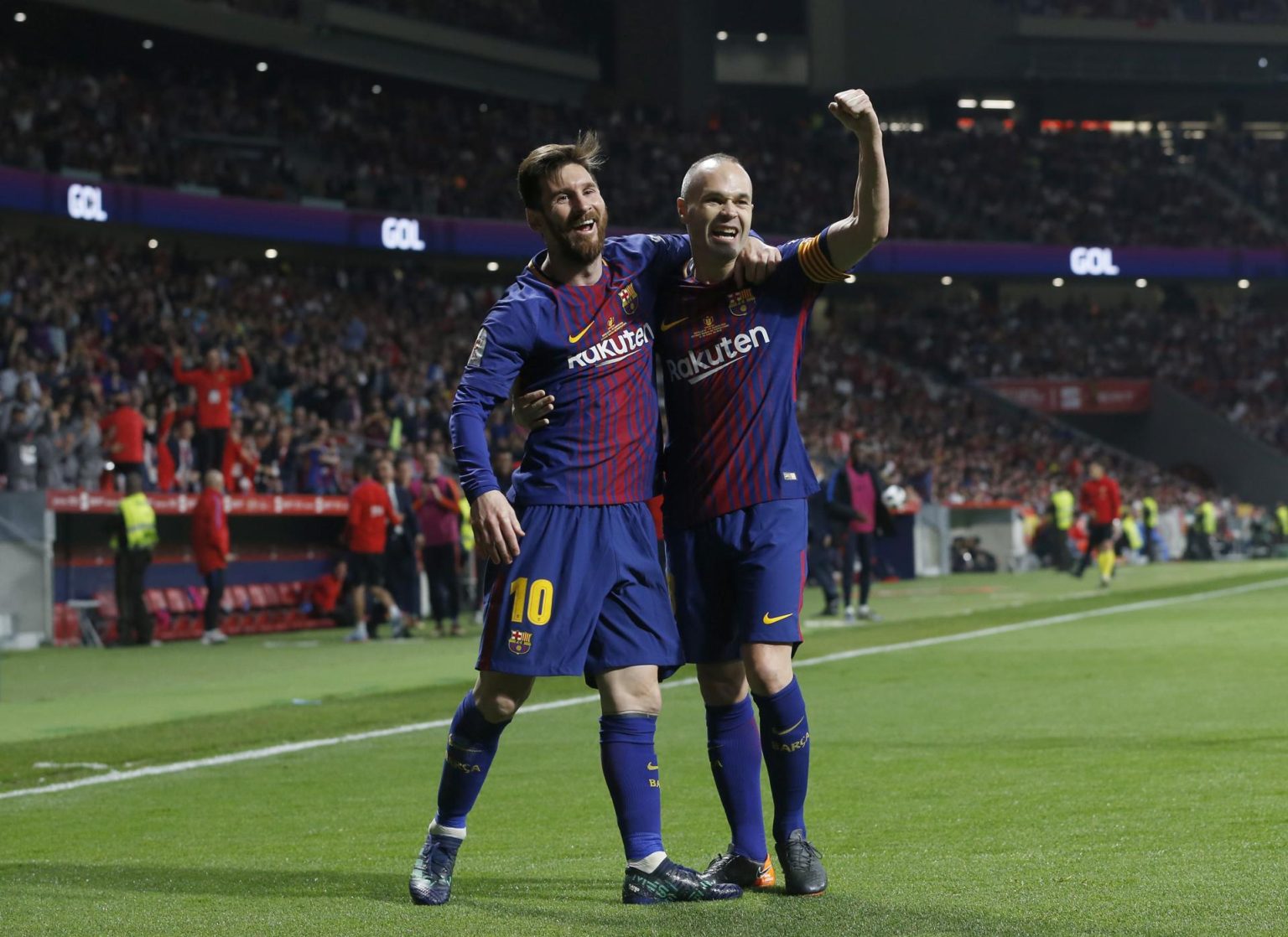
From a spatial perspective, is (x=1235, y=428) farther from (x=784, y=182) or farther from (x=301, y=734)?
(x=301, y=734)

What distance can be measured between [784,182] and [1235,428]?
17.1 m

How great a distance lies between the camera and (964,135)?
61.5 m

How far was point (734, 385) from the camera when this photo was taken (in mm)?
5637

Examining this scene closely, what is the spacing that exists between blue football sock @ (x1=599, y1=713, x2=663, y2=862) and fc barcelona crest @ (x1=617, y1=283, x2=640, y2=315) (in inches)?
48.0

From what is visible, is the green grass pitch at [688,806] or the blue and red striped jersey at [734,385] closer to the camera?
the green grass pitch at [688,806]

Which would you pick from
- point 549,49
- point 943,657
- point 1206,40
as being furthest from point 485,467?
point 1206,40

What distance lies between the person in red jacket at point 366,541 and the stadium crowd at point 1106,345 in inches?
1500

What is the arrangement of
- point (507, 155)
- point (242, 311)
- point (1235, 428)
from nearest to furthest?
point (242, 311) → point (507, 155) → point (1235, 428)

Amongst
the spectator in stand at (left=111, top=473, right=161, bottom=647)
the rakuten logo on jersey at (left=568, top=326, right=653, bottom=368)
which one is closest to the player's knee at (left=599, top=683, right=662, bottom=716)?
the rakuten logo on jersey at (left=568, top=326, right=653, bottom=368)

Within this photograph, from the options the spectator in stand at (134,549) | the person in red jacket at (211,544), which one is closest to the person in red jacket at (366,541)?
the person in red jacket at (211,544)

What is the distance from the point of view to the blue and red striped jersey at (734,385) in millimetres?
5586

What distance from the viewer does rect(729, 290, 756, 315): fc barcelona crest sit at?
565 cm

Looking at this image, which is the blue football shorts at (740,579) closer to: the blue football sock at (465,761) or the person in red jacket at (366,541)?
the blue football sock at (465,761)

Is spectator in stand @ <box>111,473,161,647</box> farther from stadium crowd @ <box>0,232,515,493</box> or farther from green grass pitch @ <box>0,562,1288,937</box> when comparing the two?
green grass pitch @ <box>0,562,1288,937</box>
